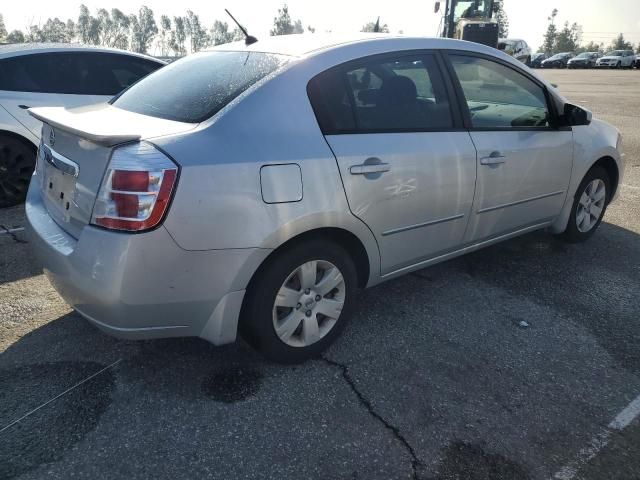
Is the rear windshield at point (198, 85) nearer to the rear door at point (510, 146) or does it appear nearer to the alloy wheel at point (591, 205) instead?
the rear door at point (510, 146)

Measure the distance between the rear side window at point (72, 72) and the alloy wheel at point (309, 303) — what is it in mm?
4056

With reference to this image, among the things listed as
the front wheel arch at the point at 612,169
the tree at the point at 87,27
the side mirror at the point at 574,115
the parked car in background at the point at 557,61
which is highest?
the tree at the point at 87,27

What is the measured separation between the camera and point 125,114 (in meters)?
2.72

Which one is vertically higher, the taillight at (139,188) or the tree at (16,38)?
the tree at (16,38)

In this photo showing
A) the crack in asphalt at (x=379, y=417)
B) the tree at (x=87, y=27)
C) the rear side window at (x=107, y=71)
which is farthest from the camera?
the tree at (x=87, y=27)

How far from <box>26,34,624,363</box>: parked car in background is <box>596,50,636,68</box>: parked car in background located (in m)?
50.9

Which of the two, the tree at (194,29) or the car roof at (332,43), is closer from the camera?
the car roof at (332,43)

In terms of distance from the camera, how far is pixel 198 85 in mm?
2750

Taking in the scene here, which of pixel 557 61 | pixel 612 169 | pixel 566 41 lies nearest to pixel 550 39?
pixel 566 41

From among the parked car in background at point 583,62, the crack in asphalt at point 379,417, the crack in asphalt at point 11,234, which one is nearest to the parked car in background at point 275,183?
the crack in asphalt at point 379,417

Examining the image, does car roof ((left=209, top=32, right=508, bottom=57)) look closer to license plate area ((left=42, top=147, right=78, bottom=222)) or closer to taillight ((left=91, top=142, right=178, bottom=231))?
taillight ((left=91, top=142, right=178, bottom=231))

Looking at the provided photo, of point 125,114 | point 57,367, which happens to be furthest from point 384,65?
point 57,367

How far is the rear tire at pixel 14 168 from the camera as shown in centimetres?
503

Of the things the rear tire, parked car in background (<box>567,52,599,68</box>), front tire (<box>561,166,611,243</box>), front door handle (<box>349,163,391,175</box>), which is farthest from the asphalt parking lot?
parked car in background (<box>567,52,599,68</box>)
